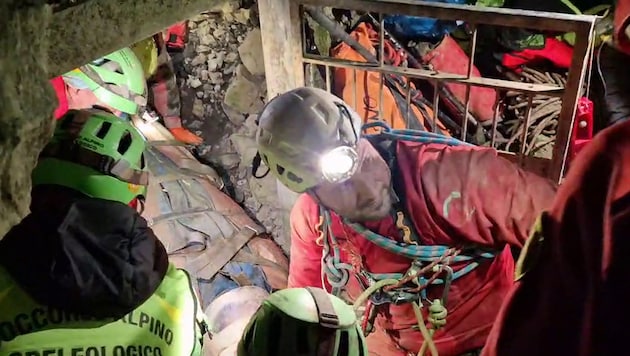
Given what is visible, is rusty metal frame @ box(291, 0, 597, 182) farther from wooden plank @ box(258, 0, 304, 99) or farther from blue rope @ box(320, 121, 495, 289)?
blue rope @ box(320, 121, 495, 289)

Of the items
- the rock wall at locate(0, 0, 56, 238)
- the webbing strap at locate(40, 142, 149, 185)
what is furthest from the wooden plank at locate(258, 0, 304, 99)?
the rock wall at locate(0, 0, 56, 238)

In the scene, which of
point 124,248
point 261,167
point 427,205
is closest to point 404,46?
point 261,167

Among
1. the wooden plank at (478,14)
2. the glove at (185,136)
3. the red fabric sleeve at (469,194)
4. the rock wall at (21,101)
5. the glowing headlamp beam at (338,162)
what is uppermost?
the rock wall at (21,101)

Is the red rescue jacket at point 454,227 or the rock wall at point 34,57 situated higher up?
the rock wall at point 34,57

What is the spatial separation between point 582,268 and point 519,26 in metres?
2.21

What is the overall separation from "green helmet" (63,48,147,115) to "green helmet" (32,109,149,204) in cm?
112

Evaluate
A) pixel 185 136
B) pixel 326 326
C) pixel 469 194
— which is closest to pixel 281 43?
pixel 469 194

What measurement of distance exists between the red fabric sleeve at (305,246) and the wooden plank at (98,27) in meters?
1.66

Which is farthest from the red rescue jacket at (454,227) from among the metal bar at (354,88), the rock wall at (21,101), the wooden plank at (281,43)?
the rock wall at (21,101)

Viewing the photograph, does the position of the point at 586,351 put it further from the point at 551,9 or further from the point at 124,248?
the point at 551,9

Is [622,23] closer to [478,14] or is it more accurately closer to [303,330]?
[303,330]

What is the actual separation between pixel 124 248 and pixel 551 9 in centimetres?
485

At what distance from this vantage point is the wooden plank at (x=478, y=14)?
10.00 feet

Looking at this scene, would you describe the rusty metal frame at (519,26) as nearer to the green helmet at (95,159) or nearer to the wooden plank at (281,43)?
the wooden plank at (281,43)
